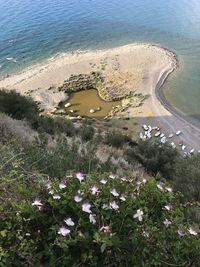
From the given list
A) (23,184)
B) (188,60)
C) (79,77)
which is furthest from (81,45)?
(23,184)

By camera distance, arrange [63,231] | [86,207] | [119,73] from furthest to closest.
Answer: [119,73] → [86,207] → [63,231]

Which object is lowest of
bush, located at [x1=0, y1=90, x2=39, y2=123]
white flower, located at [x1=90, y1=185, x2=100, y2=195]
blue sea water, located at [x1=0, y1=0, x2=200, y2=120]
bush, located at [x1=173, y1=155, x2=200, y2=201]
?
blue sea water, located at [x1=0, y1=0, x2=200, y2=120]

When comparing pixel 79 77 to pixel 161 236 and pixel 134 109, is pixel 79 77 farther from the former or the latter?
pixel 161 236

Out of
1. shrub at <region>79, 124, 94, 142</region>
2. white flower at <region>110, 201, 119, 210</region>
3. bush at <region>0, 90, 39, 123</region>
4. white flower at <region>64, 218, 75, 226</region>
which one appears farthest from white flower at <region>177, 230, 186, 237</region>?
bush at <region>0, 90, 39, 123</region>

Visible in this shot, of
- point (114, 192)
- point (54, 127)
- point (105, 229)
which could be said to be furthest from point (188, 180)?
point (54, 127)

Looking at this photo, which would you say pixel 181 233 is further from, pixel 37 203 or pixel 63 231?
pixel 37 203

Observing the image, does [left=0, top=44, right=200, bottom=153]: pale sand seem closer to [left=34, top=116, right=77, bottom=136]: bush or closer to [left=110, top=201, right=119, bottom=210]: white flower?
[left=34, top=116, right=77, bottom=136]: bush

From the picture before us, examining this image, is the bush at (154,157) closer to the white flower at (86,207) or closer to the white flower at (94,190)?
the white flower at (94,190)
